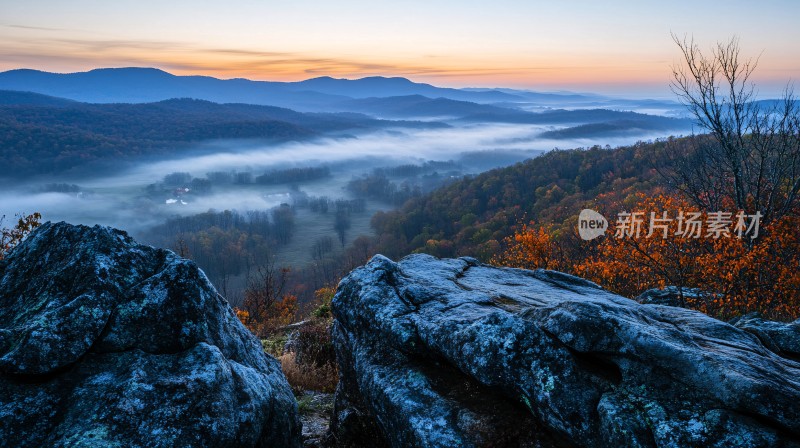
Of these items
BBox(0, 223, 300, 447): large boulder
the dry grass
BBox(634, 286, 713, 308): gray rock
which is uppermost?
BBox(0, 223, 300, 447): large boulder

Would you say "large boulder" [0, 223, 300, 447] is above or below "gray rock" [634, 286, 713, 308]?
above

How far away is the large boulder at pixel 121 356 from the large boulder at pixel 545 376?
171 centimetres

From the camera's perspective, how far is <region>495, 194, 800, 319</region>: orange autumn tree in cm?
1655

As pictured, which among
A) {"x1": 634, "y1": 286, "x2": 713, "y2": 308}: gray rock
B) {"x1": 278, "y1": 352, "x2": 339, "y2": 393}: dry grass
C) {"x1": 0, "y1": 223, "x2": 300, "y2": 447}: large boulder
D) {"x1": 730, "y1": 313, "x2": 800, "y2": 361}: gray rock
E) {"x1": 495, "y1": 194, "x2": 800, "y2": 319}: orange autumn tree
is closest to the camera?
{"x1": 0, "y1": 223, "x2": 300, "y2": 447}: large boulder

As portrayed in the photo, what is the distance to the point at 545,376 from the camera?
5.90 metres

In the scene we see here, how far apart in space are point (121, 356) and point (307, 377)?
5754 millimetres

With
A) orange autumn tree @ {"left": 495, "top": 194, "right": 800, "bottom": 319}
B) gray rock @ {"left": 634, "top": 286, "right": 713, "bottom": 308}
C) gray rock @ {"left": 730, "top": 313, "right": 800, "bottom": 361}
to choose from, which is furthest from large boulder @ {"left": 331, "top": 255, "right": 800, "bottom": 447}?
orange autumn tree @ {"left": 495, "top": 194, "right": 800, "bottom": 319}

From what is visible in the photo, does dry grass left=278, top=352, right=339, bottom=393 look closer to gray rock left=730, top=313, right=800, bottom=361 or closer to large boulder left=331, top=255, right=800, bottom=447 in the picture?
large boulder left=331, top=255, right=800, bottom=447

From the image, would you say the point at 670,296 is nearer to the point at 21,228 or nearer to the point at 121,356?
the point at 121,356

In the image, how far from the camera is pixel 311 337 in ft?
47.5

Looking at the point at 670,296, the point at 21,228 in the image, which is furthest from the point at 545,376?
the point at 21,228

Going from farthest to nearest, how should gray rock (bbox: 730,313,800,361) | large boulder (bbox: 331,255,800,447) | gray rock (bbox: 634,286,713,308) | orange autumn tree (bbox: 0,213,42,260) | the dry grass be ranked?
orange autumn tree (bbox: 0,213,42,260)
gray rock (bbox: 634,286,713,308)
the dry grass
gray rock (bbox: 730,313,800,361)
large boulder (bbox: 331,255,800,447)

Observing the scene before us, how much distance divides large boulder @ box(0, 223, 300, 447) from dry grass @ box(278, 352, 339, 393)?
136 inches

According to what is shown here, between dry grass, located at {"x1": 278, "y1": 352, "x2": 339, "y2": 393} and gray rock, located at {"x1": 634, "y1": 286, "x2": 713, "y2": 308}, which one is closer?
dry grass, located at {"x1": 278, "y1": 352, "x2": 339, "y2": 393}
